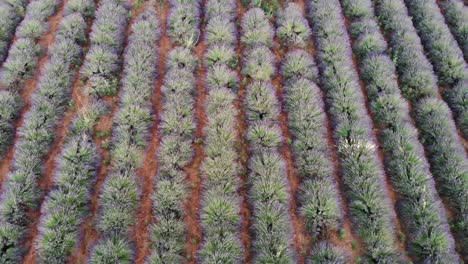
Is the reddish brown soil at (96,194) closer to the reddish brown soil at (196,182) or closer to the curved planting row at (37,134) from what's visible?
the curved planting row at (37,134)

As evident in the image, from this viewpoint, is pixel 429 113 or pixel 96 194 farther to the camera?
pixel 429 113

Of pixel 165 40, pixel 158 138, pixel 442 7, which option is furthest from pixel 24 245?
pixel 442 7

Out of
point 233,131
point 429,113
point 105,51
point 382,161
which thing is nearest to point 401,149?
point 382,161

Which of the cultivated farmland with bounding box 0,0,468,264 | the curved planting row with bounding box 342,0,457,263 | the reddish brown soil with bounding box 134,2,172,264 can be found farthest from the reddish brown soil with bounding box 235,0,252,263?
the curved planting row with bounding box 342,0,457,263

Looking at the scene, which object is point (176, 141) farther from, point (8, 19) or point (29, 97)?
point (8, 19)

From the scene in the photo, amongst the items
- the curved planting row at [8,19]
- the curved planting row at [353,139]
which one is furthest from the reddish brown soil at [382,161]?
the curved planting row at [8,19]

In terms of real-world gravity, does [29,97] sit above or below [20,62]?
below

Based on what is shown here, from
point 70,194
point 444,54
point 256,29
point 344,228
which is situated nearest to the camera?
point 344,228
